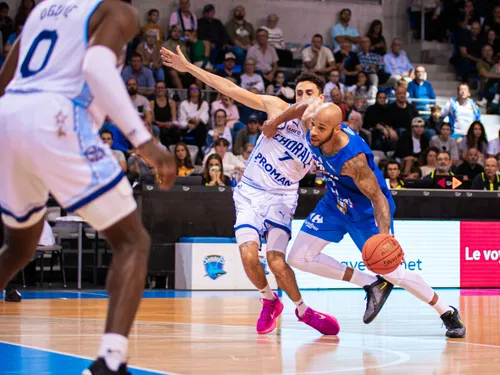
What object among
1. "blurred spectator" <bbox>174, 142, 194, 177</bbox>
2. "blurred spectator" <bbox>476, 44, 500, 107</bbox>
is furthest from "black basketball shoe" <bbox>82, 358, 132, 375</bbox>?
"blurred spectator" <bbox>476, 44, 500, 107</bbox>

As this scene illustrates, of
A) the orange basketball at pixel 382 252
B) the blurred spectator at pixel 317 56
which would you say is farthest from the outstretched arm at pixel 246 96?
the blurred spectator at pixel 317 56

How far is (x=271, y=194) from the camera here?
7.54 m

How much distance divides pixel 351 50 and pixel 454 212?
6966mm

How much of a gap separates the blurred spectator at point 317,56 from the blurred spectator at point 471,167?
4.37m

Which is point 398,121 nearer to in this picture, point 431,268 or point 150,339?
point 431,268

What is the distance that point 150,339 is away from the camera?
6.56 m

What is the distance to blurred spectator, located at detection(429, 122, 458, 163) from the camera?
1670cm

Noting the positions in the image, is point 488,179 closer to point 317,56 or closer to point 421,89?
point 421,89

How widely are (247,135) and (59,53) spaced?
38.1 ft

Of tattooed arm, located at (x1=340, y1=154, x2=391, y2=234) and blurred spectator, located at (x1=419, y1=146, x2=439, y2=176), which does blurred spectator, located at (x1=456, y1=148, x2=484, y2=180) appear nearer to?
blurred spectator, located at (x1=419, y1=146, x2=439, y2=176)

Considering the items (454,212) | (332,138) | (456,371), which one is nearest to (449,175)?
(454,212)

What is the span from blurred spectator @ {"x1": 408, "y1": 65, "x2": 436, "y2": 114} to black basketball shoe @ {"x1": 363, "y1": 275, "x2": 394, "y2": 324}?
12113 mm

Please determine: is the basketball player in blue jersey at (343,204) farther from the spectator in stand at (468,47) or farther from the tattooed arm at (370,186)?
the spectator in stand at (468,47)

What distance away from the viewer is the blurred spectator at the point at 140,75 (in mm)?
16547
